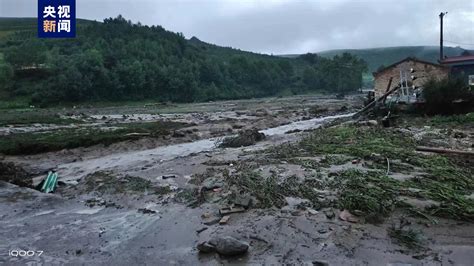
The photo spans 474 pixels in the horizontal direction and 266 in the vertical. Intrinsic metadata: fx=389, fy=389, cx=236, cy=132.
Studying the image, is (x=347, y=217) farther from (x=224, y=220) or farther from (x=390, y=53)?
(x=390, y=53)

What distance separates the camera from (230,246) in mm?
5922

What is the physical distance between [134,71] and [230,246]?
74541 mm

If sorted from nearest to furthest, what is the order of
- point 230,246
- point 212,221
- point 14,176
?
point 230,246, point 212,221, point 14,176

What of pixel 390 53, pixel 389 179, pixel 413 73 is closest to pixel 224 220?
pixel 389 179

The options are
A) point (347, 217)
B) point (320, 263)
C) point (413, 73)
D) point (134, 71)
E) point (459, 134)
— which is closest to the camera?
point (320, 263)

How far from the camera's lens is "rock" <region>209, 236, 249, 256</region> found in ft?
19.3

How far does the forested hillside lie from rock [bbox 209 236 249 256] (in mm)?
60362

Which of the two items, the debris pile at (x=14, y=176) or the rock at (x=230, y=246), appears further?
the debris pile at (x=14, y=176)

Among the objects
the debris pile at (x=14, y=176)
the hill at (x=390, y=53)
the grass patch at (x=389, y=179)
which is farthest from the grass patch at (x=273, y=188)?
the hill at (x=390, y=53)

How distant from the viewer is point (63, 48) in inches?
3679

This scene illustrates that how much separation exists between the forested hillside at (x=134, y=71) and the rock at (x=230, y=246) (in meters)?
60.4

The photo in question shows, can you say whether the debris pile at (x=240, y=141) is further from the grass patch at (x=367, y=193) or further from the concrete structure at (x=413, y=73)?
the concrete structure at (x=413, y=73)

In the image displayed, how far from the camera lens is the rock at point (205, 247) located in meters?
6.14

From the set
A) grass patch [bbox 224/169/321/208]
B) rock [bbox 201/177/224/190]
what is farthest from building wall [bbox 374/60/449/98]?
rock [bbox 201/177/224/190]
